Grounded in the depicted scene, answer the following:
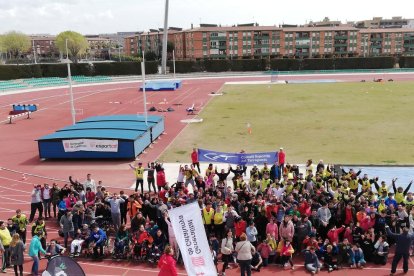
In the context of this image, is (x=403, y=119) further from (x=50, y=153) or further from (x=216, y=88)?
(x=216, y=88)

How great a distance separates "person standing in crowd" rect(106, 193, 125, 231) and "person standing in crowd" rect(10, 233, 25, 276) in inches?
126

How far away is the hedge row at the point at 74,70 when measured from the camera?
3174 inches

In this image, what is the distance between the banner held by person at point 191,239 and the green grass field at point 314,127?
1516 centimetres

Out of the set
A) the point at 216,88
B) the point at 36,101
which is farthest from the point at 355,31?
the point at 36,101

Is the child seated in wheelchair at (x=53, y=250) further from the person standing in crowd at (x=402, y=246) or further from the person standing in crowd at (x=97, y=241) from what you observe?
the person standing in crowd at (x=402, y=246)

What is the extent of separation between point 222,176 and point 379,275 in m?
7.35

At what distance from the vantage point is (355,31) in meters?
121

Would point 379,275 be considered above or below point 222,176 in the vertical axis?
below

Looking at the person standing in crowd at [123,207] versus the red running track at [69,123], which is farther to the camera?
the person standing in crowd at [123,207]

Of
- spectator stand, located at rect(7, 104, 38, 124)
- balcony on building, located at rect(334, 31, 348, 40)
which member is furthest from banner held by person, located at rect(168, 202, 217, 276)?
balcony on building, located at rect(334, 31, 348, 40)

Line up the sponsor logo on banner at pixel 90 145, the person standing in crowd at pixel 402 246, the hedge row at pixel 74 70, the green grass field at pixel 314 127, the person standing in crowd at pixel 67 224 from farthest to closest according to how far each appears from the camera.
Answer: the hedge row at pixel 74 70
the green grass field at pixel 314 127
the sponsor logo on banner at pixel 90 145
the person standing in crowd at pixel 67 224
the person standing in crowd at pixel 402 246

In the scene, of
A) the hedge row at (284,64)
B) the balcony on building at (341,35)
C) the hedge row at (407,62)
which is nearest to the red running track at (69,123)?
the hedge row at (284,64)

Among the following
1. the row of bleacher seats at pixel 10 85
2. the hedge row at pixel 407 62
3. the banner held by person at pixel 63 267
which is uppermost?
the hedge row at pixel 407 62

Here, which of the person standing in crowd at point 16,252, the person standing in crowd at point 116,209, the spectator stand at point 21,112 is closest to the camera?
the person standing in crowd at point 16,252
